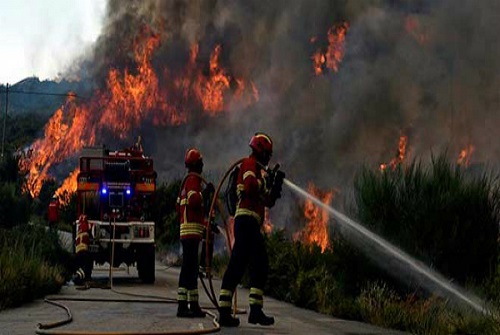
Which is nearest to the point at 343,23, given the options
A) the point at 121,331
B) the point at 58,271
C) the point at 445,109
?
the point at 445,109

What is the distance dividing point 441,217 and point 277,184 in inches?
137

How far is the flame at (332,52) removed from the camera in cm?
3731

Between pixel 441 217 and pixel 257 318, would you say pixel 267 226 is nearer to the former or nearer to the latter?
pixel 441 217

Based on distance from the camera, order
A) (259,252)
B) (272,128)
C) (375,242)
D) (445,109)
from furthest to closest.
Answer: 1. (272,128)
2. (445,109)
3. (375,242)
4. (259,252)

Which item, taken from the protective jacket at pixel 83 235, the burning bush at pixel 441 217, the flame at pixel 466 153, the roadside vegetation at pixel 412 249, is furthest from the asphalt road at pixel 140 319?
the flame at pixel 466 153

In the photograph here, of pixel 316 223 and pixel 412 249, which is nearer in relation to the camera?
pixel 412 249

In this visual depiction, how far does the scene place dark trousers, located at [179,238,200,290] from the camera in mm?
9406

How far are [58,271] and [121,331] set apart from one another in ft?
24.5

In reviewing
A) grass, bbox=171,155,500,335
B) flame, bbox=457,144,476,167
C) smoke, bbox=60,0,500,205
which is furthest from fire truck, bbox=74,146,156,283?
flame, bbox=457,144,476,167

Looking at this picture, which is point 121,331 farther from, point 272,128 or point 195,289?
point 272,128

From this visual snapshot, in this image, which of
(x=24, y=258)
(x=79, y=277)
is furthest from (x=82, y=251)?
(x=24, y=258)

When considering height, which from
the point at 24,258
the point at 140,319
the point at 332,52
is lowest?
the point at 140,319

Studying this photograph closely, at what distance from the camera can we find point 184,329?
27.2 feet

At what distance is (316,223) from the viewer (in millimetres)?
21859
